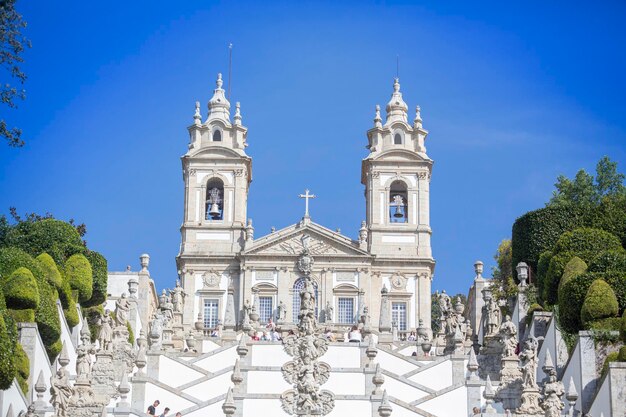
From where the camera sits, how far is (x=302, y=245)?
6769cm

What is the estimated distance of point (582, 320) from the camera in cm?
4206

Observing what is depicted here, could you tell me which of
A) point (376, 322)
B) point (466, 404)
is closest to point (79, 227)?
point (376, 322)

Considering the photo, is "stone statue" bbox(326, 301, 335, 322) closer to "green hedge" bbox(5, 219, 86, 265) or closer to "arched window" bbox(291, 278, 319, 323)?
"arched window" bbox(291, 278, 319, 323)

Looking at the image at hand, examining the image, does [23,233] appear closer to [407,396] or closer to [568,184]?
[407,396]

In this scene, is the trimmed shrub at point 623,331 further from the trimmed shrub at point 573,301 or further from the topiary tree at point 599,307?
the trimmed shrub at point 573,301

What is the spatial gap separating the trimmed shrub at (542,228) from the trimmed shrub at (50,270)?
17.7m

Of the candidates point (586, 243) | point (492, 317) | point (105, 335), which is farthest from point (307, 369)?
point (586, 243)

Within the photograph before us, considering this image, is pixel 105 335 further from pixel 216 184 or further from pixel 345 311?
pixel 216 184

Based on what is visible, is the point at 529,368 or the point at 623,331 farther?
the point at 623,331

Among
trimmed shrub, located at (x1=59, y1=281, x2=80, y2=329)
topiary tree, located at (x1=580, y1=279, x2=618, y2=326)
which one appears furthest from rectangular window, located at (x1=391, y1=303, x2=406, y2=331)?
topiary tree, located at (x1=580, y1=279, x2=618, y2=326)

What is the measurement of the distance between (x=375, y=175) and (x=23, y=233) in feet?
74.3

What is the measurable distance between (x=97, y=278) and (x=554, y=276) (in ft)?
50.7

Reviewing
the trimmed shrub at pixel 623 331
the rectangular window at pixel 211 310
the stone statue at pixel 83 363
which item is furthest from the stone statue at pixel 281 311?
the stone statue at pixel 83 363

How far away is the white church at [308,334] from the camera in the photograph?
1521 inches
